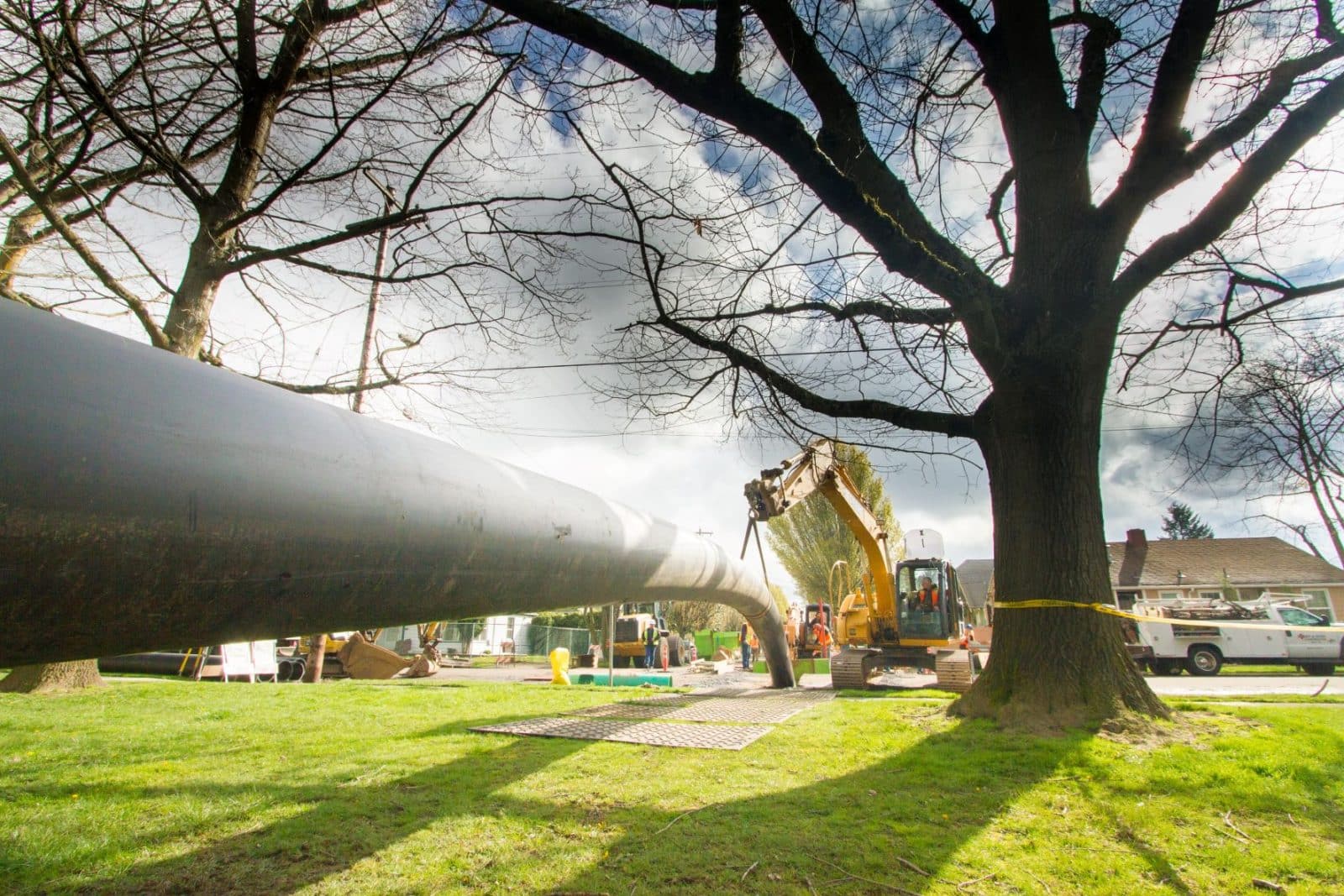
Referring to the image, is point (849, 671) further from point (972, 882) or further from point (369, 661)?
point (369, 661)

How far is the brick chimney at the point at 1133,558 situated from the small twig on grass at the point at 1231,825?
134 ft

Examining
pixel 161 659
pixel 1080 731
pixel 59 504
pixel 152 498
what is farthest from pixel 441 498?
pixel 161 659

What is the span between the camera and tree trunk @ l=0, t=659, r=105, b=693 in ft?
27.0

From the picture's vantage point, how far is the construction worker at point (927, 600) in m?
14.0

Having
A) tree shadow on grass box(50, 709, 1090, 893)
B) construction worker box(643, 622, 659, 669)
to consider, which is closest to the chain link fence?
construction worker box(643, 622, 659, 669)

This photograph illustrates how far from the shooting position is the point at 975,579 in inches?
2119

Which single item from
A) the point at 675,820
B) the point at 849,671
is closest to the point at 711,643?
the point at 849,671

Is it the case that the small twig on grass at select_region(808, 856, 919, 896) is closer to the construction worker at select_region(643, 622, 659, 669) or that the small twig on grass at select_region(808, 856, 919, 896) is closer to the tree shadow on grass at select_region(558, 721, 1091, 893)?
the tree shadow on grass at select_region(558, 721, 1091, 893)

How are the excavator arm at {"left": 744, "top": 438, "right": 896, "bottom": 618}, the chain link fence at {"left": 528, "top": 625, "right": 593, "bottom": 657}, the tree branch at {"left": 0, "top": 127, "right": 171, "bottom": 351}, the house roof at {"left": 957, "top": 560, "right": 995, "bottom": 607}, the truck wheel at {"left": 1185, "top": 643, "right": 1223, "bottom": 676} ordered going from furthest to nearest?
the house roof at {"left": 957, "top": 560, "right": 995, "bottom": 607}, the chain link fence at {"left": 528, "top": 625, "right": 593, "bottom": 657}, the truck wheel at {"left": 1185, "top": 643, "right": 1223, "bottom": 676}, the excavator arm at {"left": 744, "top": 438, "right": 896, "bottom": 618}, the tree branch at {"left": 0, "top": 127, "right": 171, "bottom": 351}

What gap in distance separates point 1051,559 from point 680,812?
4024 millimetres

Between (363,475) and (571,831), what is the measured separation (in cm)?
262

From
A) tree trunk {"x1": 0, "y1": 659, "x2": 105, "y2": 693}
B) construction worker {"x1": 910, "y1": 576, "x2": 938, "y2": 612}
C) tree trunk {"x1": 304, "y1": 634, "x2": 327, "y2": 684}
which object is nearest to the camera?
tree trunk {"x1": 0, "y1": 659, "x2": 105, "y2": 693}

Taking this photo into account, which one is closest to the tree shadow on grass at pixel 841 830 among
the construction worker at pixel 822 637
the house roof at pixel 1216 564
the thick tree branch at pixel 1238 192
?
the thick tree branch at pixel 1238 192

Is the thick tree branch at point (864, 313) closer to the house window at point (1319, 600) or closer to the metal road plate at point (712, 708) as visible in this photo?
the metal road plate at point (712, 708)
